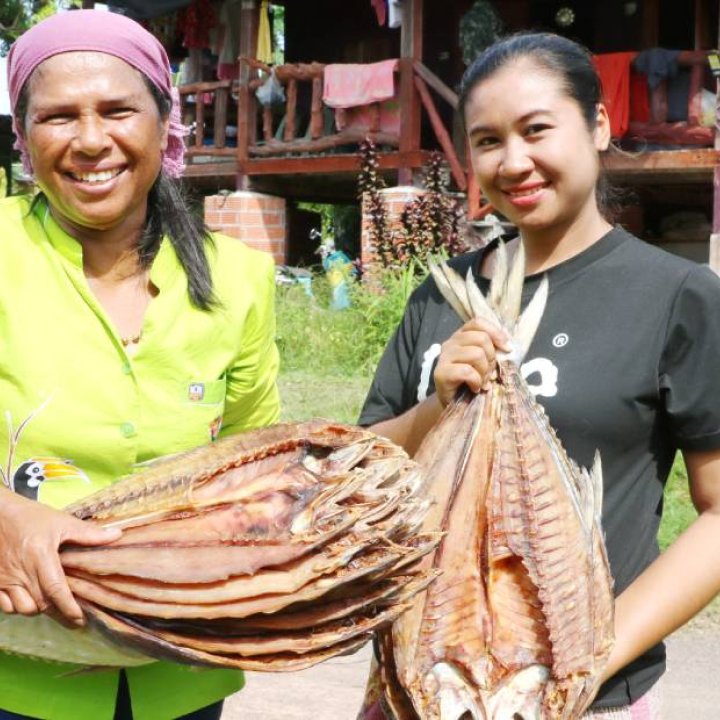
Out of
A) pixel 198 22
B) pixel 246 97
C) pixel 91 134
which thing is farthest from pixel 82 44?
pixel 198 22

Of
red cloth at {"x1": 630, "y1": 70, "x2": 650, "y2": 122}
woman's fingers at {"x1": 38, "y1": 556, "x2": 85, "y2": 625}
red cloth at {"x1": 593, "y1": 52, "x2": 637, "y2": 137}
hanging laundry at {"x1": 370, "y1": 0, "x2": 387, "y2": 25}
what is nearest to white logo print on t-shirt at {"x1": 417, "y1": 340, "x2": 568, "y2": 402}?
woman's fingers at {"x1": 38, "y1": 556, "x2": 85, "y2": 625}

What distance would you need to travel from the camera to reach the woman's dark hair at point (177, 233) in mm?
2082

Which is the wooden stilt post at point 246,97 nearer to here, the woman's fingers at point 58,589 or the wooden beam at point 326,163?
the wooden beam at point 326,163

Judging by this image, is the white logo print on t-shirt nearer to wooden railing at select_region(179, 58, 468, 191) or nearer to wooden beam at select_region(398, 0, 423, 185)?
wooden railing at select_region(179, 58, 468, 191)

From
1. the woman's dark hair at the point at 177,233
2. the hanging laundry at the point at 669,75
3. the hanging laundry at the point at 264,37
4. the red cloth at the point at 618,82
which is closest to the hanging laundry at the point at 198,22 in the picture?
the hanging laundry at the point at 264,37

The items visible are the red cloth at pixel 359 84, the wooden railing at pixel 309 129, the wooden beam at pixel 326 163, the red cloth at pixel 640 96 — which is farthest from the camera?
the wooden railing at pixel 309 129

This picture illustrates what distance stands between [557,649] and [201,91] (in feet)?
43.9

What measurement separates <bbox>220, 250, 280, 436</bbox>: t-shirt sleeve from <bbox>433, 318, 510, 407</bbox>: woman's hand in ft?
1.80

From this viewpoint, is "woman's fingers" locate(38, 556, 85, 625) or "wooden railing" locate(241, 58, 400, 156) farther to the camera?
"wooden railing" locate(241, 58, 400, 156)

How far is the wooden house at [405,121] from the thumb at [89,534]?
10.0 m

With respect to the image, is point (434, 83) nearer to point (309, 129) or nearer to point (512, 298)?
point (309, 129)

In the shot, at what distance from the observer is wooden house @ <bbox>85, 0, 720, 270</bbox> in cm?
1127

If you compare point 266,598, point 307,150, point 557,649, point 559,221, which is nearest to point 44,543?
point 266,598

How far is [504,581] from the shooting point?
5.39 ft
